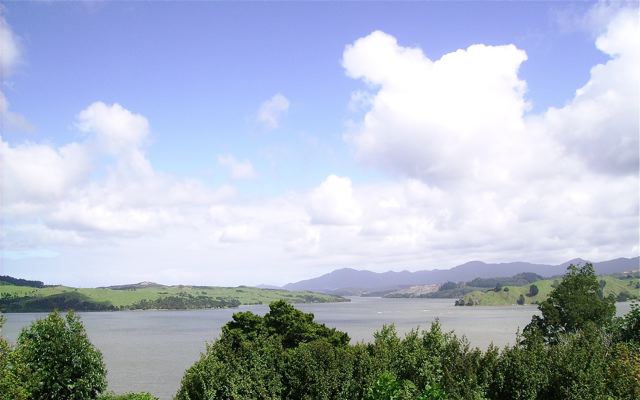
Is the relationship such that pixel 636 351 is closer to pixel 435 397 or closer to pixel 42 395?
pixel 435 397

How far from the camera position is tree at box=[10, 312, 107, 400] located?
37125mm

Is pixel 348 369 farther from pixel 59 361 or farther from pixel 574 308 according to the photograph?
pixel 574 308

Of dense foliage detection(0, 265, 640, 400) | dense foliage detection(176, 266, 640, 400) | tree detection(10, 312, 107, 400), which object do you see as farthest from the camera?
tree detection(10, 312, 107, 400)

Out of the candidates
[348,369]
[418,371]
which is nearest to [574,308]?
[418,371]

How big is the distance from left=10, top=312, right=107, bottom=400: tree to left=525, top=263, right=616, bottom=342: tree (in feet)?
186

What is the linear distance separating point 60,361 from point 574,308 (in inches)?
2551

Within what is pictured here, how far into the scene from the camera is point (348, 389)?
1444 inches

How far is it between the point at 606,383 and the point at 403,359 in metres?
12.9

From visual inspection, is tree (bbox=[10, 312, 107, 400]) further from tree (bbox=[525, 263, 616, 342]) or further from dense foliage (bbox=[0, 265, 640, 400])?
tree (bbox=[525, 263, 616, 342])

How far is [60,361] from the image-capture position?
37.8 meters

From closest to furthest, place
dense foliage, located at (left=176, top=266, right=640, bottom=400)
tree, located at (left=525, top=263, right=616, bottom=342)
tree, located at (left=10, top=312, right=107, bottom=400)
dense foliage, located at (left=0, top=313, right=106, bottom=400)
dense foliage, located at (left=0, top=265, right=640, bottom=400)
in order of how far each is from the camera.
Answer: dense foliage, located at (left=176, top=266, right=640, bottom=400) → dense foliage, located at (left=0, top=265, right=640, bottom=400) → dense foliage, located at (left=0, top=313, right=106, bottom=400) → tree, located at (left=10, top=312, right=107, bottom=400) → tree, located at (left=525, top=263, right=616, bottom=342)

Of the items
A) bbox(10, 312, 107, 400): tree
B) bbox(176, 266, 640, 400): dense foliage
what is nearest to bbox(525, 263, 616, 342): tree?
bbox(176, 266, 640, 400): dense foliage

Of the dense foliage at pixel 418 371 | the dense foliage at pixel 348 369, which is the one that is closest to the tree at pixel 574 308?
the dense foliage at pixel 418 371

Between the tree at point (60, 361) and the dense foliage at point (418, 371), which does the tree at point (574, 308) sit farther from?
the tree at point (60, 361)
